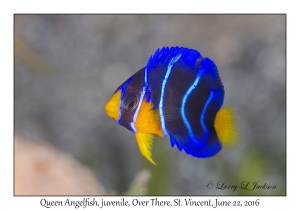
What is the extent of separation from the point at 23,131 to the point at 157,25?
5.72 feet

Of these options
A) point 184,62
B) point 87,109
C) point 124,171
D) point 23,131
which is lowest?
point 124,171

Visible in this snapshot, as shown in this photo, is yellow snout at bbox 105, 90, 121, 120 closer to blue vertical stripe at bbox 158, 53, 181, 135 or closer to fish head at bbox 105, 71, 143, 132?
fish head at bbox 105, 71, 143, 132

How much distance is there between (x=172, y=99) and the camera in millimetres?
1138

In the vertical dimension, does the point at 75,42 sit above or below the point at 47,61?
above

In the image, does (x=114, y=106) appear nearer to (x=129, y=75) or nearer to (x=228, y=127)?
(x=228, y=127)

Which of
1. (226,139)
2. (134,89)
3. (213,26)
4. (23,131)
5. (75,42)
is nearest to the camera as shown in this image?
(134,89)

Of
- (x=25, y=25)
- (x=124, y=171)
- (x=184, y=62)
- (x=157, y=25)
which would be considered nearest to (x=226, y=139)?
(x=184, y=62)

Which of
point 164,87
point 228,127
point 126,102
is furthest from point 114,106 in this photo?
point 228,127

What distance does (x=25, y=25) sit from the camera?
351cm

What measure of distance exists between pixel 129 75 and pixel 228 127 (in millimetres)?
1881

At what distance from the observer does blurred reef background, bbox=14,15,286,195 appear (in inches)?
105

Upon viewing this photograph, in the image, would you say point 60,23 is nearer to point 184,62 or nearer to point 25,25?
point 25,25

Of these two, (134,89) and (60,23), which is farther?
(60,23)

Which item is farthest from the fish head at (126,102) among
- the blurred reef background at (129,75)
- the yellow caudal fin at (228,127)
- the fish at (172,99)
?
the blurred reef background at (129,75)
